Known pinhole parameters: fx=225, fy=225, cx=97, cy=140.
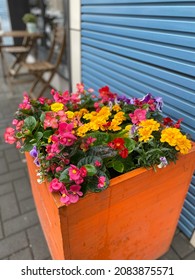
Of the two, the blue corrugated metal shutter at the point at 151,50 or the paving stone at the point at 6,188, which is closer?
the blue corrugated metal shutter at the point at 151,50

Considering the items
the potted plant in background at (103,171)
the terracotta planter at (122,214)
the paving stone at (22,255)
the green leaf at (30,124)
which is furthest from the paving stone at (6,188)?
the green leaf at (30,124)

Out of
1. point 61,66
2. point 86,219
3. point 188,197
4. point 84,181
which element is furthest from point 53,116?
point 61,66

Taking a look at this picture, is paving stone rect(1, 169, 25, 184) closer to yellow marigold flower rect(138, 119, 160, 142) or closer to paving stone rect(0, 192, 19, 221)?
paving stone rect(0, 192, 19, 221)

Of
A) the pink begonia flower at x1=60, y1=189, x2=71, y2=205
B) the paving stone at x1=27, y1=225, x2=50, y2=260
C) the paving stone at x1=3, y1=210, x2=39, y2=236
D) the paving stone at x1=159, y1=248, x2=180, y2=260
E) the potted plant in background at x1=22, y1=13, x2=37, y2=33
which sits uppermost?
the potted plant in background at x1=22, y1=13, x2=37, y2=33

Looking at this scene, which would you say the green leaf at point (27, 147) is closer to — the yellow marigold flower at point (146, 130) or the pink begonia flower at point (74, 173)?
the pink begonia flower at point (74, 173)

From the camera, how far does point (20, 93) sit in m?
4.59

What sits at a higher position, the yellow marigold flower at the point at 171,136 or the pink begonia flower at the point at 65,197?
the yellow marigold flower at the point at 171,136

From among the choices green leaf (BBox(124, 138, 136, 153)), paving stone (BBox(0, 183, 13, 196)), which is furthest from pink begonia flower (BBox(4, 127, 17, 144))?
paving stone (BBox(0, 183, 13, 196))

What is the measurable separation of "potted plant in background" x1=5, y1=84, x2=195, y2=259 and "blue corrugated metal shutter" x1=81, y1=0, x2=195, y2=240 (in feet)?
0.98

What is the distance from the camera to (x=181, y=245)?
1800 millimetres

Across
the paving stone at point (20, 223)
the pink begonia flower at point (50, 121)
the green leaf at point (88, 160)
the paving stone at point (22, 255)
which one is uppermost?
the pink begonia flower at point (50, 121)

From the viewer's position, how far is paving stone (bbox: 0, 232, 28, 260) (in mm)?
1728

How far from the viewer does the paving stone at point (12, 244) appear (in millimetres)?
1728

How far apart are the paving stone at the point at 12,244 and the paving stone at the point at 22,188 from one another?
1.44ft
